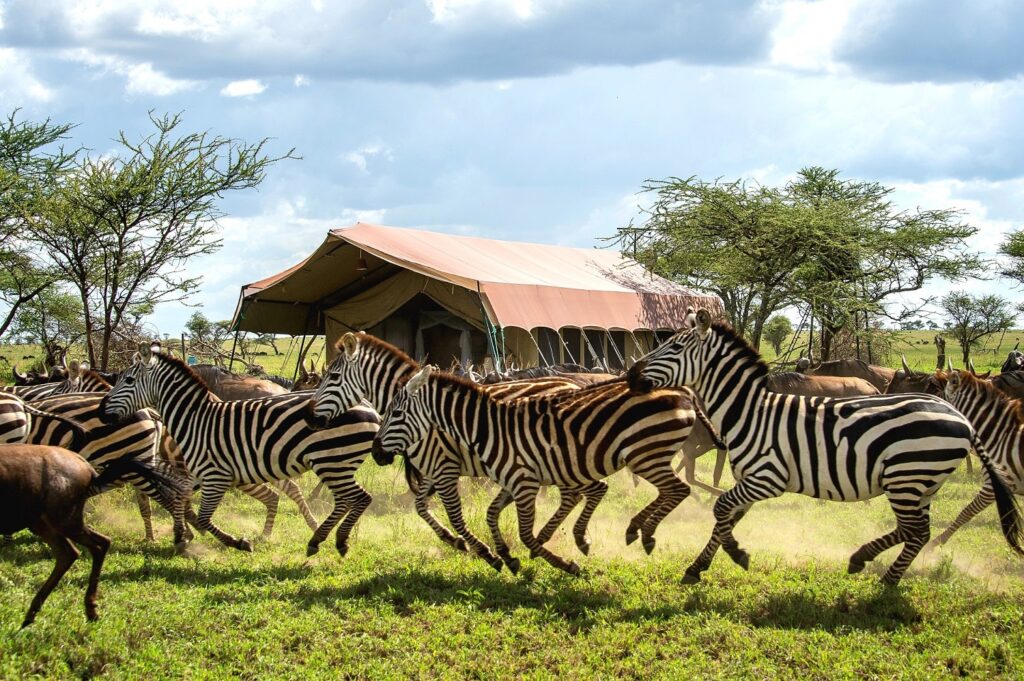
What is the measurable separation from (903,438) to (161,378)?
271 inches

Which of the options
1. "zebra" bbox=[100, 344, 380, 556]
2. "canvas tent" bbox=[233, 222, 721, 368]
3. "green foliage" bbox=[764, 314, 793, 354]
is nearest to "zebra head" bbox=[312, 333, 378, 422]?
"zebra" bbox=[100, 344, 380, 556]

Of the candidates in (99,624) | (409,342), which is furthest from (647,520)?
(409,342)

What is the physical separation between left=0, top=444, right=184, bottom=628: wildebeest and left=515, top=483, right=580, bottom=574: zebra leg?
3.23 meters

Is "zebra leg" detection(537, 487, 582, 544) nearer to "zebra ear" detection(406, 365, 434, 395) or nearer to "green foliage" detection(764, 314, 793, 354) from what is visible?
"zebra ear" detection(406, 365, 434, 395)

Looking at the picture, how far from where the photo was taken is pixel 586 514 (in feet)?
27.5

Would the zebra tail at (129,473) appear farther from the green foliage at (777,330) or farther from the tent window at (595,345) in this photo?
the green foliage at (777,330)

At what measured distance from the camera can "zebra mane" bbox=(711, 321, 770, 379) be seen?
7.67 meters

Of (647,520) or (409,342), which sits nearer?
(647,520)

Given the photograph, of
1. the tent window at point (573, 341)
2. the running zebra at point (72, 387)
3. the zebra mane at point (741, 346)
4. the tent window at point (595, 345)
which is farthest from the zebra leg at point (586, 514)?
the tent window at point (595, 345)

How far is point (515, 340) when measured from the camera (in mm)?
22031

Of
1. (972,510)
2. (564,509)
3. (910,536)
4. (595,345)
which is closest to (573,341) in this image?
(595,345)

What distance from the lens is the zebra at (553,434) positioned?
7.76 m

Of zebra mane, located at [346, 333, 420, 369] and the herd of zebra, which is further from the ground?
zebra mane, located at [346, 333, 420, 369]

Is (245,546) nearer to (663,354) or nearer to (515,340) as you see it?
(663,354)
